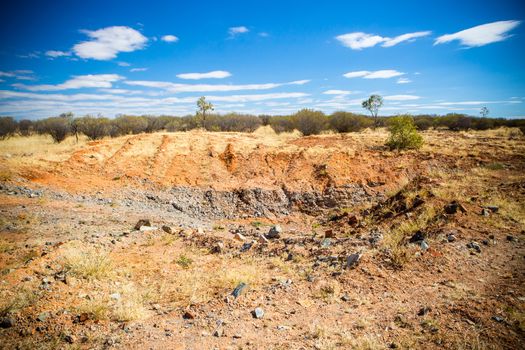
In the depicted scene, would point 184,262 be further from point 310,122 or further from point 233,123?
point 233,123

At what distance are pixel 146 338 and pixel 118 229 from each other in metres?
5.54

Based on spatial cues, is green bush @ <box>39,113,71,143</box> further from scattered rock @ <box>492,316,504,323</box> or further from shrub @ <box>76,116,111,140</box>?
scattered rock @ <box>492,316,504,323</box>

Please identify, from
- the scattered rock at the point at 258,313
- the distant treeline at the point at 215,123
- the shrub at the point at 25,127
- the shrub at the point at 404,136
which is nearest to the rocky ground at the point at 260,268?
the scattered rock at the point at 258,313

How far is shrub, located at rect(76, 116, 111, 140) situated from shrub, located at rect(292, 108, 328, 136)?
20.5 metres

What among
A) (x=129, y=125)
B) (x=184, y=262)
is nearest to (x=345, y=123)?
(x=129, y=125)

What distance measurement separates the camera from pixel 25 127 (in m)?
38.8

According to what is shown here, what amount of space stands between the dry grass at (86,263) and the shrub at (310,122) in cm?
2600

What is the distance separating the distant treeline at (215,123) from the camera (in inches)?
1120

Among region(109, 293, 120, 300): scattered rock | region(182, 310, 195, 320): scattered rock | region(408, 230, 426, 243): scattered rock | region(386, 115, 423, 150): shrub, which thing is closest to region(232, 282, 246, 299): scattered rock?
region(182, 310, 195, 320): scattered rock

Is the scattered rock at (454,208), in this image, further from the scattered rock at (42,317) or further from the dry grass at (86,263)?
the scattered rock at (42,317)

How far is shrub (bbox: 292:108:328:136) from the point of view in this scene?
29.8 meters

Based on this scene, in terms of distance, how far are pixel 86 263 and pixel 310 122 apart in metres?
26.7

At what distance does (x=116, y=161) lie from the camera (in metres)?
16.3

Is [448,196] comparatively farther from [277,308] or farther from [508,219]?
[277,308]
